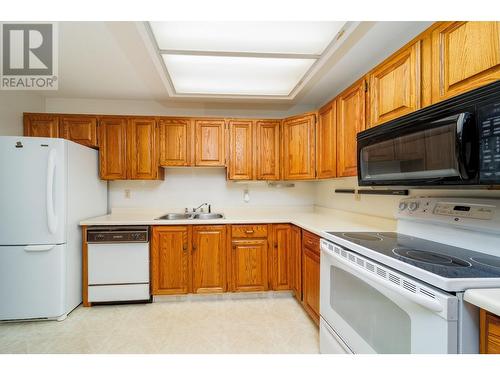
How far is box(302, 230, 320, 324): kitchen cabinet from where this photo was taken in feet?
6.63

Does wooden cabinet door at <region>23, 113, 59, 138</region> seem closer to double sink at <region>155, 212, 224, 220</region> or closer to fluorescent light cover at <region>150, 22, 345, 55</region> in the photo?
double sink at <region>155, 212, 224, 220</region>

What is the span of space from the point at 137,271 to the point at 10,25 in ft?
7.75

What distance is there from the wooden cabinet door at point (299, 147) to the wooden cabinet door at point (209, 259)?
3.62 ft

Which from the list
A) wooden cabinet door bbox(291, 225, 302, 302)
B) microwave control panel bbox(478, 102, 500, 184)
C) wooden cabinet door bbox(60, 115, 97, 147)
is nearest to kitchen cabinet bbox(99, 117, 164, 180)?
wooden cabinet door bbox(60, 115, 97, 147)

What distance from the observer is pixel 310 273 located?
85.0 inches

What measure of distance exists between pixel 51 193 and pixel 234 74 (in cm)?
202

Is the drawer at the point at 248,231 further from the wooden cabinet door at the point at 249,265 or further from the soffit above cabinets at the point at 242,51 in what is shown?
the soffit above cabinets at the point at 242,51

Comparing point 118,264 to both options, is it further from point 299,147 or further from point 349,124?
point 349,124

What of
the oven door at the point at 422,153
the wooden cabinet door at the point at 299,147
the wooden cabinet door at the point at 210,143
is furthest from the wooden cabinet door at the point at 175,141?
the oven door at the point at 422,153

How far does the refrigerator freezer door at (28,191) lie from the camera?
215cm

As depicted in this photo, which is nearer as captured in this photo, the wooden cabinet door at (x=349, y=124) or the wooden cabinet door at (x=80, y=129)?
the wooden cabinet door at (x=349, y=124)

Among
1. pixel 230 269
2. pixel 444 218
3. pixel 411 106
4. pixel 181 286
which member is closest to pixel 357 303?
pixel 444 218

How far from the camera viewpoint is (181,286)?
259 cm
